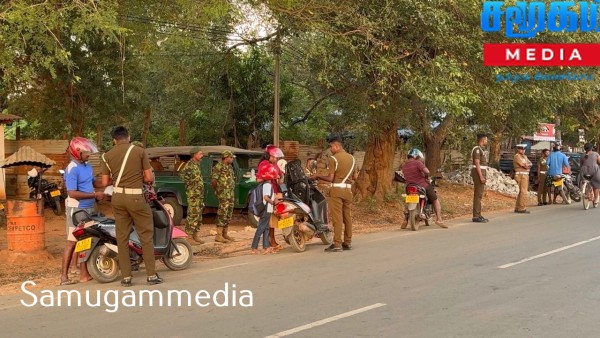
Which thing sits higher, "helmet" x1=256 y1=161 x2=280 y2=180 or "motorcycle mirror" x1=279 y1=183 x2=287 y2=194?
"helmet" x1=256 y1=161 x2=280 y2=180

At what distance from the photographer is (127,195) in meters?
7.74

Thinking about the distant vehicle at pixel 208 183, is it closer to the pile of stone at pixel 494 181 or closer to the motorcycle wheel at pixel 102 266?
the motorcycle wheel at pixel 102 266

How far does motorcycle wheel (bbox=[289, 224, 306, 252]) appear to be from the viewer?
10.7m

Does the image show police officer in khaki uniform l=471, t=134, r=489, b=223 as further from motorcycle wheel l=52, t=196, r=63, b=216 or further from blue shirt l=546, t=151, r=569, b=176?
motorcycle wheel l=52, t=196, r=63, b=216

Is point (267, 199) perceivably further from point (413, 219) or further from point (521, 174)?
point (521, 174)

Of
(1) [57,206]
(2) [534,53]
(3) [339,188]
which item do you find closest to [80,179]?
(3) [339,188]

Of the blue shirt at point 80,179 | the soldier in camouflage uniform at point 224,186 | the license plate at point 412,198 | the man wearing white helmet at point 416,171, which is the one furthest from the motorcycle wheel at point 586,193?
the blue shirt at point 80,179

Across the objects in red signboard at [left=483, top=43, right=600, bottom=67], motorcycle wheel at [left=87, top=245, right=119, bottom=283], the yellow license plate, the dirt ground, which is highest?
red signboard at [left=483, top=43, right=600, bottom=67]

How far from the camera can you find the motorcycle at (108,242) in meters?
8.07

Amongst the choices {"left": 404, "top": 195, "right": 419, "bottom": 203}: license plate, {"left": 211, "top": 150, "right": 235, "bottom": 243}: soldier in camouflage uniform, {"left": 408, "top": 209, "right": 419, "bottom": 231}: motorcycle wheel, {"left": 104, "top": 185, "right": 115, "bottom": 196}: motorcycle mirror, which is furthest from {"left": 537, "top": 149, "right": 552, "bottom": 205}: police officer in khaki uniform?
{"left": 104, "top": 185, "right": 115, "bottom": 196}: motorcycle mirror

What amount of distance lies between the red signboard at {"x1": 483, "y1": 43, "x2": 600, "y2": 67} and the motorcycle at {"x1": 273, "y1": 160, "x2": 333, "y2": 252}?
243 inches

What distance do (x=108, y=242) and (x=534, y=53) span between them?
11.0m

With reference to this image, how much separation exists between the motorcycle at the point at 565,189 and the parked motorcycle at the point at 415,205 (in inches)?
264

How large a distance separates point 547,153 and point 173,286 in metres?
15.9
